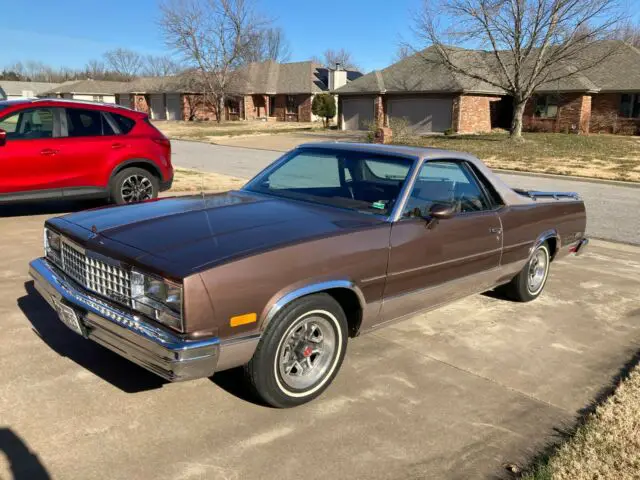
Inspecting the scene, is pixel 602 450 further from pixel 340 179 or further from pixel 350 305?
pixel 340 179

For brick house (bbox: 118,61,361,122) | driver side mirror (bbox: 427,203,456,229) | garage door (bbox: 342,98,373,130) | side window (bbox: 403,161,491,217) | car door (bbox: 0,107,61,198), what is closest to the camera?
driver side mirror (bbox: 427,203,456,229)

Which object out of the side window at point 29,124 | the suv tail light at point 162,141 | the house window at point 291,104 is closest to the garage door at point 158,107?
the house window at point 291,104

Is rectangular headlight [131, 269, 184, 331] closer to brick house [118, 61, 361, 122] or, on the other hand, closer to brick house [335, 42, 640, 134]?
brick house [335, 42, 640, 134]

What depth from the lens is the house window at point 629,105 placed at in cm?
3341

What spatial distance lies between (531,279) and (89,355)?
4165mm

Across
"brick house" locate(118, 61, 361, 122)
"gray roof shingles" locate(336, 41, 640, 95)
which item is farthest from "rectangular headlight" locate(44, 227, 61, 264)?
"brick house" locate(118, 61, 361, 122)

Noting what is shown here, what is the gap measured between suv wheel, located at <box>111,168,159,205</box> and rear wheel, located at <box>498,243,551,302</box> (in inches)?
218

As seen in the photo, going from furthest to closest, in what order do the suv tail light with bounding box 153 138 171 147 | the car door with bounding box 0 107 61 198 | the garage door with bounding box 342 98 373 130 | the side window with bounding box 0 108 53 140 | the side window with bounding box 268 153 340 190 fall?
1. the garage door with bounding box 342 98 373 130
2. the suv tail light with bounding box 153 138 171 147
3. the side window with bounding box 0 108 53 140
4. the car door with bounding box 0 107 61 198
5. the side window with bounding box 268 153 340 190

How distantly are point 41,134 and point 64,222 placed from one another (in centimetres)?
465

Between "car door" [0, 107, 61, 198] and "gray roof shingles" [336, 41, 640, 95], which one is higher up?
"gray roof shingles" [336, 41, 640, 95]

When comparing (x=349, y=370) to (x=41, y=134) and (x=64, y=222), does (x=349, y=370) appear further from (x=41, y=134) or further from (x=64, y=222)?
(x=41, y=134)

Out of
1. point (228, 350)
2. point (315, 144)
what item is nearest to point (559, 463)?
point (228, 350)

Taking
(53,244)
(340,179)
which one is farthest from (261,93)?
(53,244)

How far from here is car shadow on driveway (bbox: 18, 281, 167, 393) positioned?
11.9 ft
